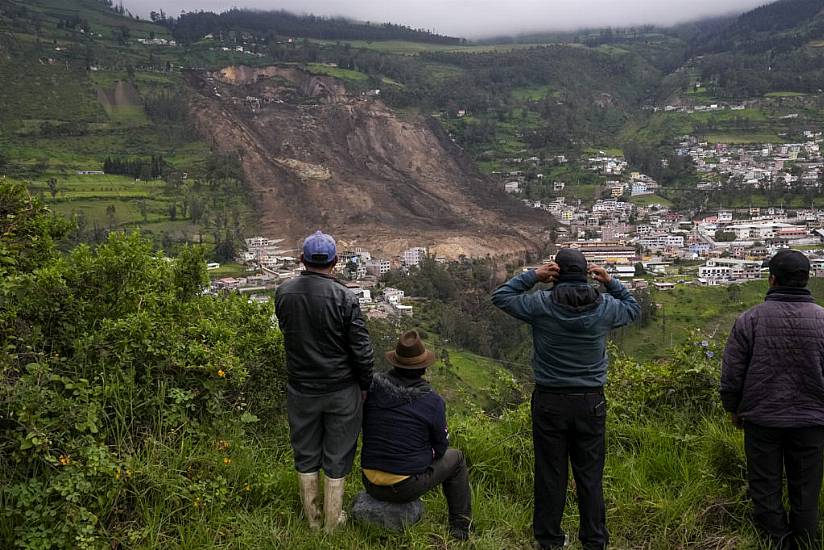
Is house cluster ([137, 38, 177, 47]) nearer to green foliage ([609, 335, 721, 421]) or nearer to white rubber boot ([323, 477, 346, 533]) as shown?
green foliage ([609, 335, 721, 421])

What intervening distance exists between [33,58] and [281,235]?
35.6 m

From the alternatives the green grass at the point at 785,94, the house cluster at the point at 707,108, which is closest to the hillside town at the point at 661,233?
the house cluster at the point at 707,108

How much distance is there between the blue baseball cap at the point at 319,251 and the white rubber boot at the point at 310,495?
1.10 metres

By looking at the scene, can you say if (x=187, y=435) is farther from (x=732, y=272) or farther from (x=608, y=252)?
(x=608, y=252)

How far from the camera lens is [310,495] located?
2.92 meters

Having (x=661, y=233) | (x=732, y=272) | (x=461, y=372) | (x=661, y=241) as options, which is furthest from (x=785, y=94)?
(x=461, y=372)

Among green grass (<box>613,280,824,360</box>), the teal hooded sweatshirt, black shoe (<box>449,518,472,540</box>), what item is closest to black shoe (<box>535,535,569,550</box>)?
black shoe (<box>449,518,472,540</box>)

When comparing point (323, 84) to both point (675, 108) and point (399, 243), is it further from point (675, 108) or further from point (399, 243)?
point (675, 108)

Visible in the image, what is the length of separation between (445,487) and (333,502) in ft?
1.92

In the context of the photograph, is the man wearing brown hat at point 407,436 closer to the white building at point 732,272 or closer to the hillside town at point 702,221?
the hillside town at point 702,221

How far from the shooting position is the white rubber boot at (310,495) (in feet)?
9.56

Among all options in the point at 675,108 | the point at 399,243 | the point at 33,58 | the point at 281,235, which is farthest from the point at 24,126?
the point at 675,108

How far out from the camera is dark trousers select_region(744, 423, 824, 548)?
262cm

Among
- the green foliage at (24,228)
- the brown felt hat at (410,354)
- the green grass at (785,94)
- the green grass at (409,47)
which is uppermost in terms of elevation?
the green grass at (409,47)
